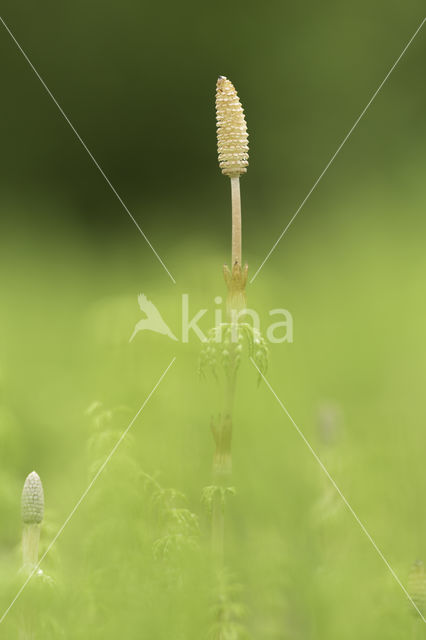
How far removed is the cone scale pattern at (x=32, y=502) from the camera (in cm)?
30

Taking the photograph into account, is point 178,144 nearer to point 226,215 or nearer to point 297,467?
point 226,215

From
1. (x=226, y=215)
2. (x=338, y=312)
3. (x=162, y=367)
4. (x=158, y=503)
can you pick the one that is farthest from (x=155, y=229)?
(x=158, y=503)

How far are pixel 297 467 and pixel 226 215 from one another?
0.97 metres

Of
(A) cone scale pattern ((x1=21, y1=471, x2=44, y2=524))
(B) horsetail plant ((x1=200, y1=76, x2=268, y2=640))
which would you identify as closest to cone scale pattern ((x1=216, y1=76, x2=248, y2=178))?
(B) horsetail plant ((x1=200, y1=76, x2=268, y2=640))

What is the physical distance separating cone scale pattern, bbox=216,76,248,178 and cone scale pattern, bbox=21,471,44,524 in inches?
5.8

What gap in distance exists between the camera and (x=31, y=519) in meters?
0.30

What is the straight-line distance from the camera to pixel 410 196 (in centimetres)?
113

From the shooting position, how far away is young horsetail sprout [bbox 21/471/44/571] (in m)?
0.29

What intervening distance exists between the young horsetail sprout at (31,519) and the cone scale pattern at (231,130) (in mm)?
149

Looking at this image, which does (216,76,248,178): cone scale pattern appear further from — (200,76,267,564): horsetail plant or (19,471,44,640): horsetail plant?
(19,471,44,640): horsetail plant

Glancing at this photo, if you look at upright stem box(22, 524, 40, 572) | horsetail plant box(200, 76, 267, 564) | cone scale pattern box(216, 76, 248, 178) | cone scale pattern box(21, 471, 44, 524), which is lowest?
upright stem box(22, 524, 40, 572)

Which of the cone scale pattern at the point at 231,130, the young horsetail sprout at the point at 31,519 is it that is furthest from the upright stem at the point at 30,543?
the cone scale pattern at the point at 231,130

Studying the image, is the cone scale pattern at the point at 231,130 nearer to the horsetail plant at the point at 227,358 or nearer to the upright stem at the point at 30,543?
the horsetail plant at the point at 227,358

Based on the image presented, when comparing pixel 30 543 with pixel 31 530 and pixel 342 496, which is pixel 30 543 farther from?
pixel 342 496
